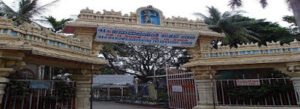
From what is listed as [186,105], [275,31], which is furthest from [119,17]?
[275,31]

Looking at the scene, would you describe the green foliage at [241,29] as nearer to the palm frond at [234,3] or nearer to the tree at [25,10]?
the palm frond at [234,3]

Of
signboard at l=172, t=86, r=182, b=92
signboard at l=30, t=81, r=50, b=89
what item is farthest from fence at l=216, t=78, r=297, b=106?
signboard at l=30, t=81, r=50, b=89

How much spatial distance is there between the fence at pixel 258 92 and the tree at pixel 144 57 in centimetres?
1159

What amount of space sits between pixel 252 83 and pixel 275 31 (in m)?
8.35

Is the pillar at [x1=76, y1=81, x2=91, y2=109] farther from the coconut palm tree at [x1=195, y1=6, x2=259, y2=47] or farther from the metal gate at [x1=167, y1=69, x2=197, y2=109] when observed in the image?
the coconut palm tree at [x1=195, y1=6, x2=259, y2=47]

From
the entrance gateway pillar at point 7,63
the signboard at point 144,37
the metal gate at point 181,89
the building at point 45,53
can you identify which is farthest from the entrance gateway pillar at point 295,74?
the entrance gateway pillar at point 7,63

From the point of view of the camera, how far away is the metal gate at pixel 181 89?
10391 mm

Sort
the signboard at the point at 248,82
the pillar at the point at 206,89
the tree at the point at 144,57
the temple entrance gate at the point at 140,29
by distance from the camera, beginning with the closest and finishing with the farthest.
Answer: the temple entrance gate at the point at 140,29 → the signboard at the point at 248,82 → the pillar at the point at 206,89 → the tree at the point at 144,57

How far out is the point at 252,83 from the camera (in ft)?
29.3

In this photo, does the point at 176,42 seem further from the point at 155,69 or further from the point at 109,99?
the point at 109,99

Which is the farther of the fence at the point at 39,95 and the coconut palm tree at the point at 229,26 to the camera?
the coconut palm tree at the point at 229,26

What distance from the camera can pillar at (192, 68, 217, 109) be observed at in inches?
357

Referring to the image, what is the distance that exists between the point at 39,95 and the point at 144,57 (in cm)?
1473

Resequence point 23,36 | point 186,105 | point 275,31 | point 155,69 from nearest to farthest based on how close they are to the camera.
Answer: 1. point 23,36
2. point 186,105
3. point 275,31
4. point 155,69
